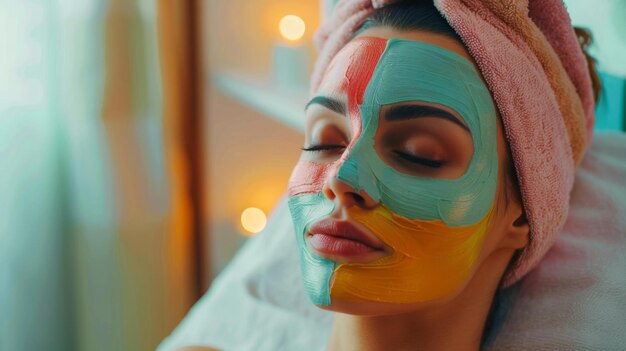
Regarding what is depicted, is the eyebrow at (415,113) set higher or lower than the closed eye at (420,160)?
higher

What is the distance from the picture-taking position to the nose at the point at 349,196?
2.40 feet

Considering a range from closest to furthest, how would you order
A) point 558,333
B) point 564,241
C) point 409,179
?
1. point 409,179
2. point 558,333
3. point 564,241

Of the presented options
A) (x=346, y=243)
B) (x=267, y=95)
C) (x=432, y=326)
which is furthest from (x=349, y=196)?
(x=267, y=95)

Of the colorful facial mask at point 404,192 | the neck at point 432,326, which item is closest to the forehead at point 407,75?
the colorful facial mask at point 404,192

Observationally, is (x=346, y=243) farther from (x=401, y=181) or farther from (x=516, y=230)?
(x=516, y=230)

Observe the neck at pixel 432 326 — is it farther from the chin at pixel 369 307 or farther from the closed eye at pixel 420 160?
the closed eye at pixel 420 160

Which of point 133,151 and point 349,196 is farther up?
point 349,196

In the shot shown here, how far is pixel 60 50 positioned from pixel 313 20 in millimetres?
601

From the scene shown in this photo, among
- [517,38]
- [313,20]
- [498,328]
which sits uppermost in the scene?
[517,38]

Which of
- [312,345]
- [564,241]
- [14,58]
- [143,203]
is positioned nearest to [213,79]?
[143,203]

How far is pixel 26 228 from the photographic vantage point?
1.70m

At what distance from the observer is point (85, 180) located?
1780mm

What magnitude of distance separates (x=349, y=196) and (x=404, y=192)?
0.06 metres

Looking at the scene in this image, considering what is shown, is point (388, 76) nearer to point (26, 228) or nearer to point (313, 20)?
point (313, 20)
